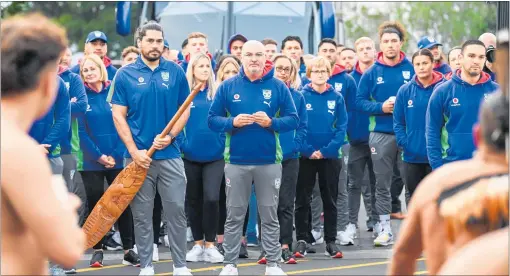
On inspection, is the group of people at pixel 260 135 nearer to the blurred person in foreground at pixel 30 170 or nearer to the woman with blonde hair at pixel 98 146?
the woman with blonde hair at pixel 98 146

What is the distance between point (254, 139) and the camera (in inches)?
432

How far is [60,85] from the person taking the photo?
1084 centimetres

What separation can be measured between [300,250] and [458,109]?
2.53m

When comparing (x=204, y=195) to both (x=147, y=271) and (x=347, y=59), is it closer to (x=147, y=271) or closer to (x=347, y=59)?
(x=147, y=271)

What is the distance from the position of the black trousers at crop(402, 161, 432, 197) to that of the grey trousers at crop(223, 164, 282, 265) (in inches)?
61.9

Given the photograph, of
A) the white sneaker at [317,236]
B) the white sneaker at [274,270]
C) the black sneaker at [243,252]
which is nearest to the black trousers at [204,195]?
the black sneaker at [243,252]

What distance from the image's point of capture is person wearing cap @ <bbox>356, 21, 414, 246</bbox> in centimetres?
1305

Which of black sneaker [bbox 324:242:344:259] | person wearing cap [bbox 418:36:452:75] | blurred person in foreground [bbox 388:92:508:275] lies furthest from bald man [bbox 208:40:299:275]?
blurred person in foreground [bbox 388:92:508:275]

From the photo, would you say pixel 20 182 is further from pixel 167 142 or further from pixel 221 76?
pixel 221 76

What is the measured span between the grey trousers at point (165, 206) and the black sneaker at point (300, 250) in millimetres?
1801

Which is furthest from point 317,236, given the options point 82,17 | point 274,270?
point 82,17

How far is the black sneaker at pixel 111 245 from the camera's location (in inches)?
516

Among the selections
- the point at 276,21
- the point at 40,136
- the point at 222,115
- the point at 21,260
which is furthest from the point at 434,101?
the point at 276,21

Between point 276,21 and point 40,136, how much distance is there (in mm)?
8971
